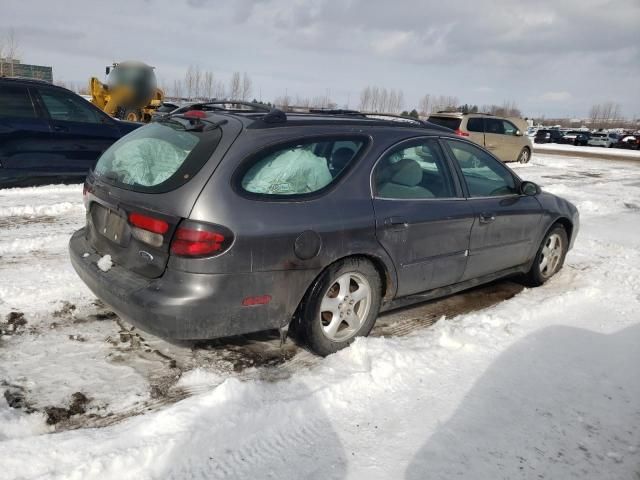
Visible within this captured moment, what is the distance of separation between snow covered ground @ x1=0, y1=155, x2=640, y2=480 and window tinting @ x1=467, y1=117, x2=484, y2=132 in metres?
11.3

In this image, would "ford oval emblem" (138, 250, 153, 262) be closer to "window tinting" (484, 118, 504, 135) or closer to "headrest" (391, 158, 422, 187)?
"headrest" (391, 158, 422, 187)

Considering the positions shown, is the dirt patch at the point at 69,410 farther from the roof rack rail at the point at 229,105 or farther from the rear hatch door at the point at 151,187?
the roof rack rail at the point at 229,105

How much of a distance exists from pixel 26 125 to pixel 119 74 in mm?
17525

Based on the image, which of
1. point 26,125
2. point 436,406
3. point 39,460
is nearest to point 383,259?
point 436,406

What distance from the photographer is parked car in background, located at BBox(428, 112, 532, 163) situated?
14695mm

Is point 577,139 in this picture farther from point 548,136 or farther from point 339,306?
point 339,306

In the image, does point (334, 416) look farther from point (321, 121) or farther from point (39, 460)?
point (321, 121)

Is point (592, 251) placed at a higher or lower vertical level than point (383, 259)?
lower

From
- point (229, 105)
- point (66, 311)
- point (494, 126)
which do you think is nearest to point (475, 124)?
point (494, 126)

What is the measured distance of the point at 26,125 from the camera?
7.07m

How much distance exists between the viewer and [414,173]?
3795 millimetres

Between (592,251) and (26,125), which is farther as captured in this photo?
(26,125)

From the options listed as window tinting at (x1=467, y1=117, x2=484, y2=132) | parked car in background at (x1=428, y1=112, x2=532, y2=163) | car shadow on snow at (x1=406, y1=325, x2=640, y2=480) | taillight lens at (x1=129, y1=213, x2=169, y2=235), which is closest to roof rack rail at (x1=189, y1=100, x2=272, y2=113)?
taillight lens at (x1=129, y1=213, x2=169, y2=235)

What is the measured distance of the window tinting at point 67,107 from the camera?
7.34 metres
